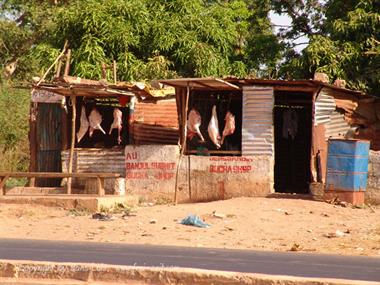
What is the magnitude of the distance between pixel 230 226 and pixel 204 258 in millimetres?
4447

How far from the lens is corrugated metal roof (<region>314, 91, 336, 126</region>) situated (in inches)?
701

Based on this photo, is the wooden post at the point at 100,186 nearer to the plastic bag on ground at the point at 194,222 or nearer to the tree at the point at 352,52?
the plastic bag on ground at the point at 194,222

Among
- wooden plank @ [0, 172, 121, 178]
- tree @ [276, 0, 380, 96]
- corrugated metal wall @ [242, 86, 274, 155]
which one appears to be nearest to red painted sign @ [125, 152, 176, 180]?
wooden plank @ [0, 172, 121, 178]

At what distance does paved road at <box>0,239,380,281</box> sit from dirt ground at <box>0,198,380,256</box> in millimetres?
1341

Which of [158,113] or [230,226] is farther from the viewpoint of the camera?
[158,113]

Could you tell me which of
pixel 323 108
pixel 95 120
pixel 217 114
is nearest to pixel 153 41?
pixel 217 114

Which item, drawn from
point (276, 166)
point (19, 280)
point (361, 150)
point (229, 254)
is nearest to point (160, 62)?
point (276, 166)

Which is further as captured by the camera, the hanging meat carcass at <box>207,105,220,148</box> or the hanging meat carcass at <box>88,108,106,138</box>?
the hanging meat carcass at <box>88,108,106,138</box>

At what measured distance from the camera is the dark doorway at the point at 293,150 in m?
19.8

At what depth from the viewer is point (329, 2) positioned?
2409 cm

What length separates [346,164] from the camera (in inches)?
652

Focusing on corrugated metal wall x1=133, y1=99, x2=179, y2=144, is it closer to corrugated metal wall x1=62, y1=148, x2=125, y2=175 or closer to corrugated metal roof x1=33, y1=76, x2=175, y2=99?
corrugated metal roof x1=33, y1=76, x2=175, y2=99

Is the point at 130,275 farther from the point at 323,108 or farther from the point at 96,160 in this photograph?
the point at 96,160

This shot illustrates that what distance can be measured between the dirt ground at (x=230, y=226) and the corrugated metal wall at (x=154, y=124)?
87.9 inches
